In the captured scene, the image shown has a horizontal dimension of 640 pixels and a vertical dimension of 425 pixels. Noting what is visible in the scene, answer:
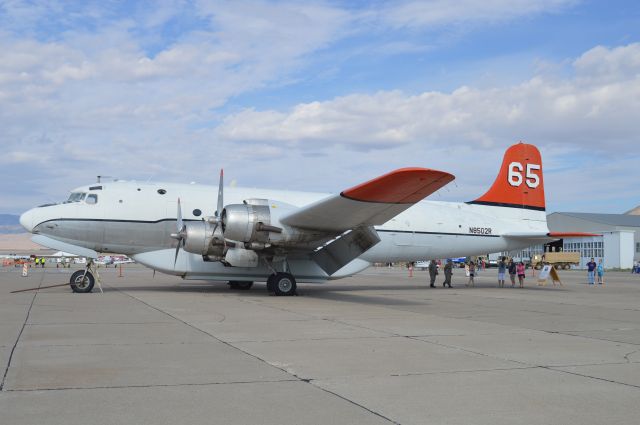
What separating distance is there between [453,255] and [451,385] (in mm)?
18004

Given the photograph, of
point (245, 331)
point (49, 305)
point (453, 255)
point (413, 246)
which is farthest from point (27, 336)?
point (453, 255)

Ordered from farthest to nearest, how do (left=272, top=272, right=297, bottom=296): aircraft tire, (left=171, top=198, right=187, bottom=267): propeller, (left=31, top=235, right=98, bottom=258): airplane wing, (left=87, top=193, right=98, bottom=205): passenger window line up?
(left=87, top=193, right=98, bottom=205): passenger window
(left=31, top=235, right=98, bottom=258): airplane wing
(left=272, top=272, right=297, bottom=296): aircraft tire
(left=171, top=198, right=187, bottom=267): propeller

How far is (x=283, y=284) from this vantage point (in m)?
18.4

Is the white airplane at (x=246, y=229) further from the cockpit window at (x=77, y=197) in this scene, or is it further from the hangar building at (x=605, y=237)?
the hangar building at (x=605, y=237)

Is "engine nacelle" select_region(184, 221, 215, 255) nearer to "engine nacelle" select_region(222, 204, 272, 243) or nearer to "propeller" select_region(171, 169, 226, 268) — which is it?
"propeller" select_region(171, 169, 226, 268)

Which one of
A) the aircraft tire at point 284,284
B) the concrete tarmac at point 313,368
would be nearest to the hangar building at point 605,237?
the aircraft tire at point 284,284

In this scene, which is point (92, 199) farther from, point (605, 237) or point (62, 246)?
point (605, 237)

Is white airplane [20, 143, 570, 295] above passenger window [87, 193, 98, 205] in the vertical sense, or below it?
below

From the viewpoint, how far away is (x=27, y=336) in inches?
368

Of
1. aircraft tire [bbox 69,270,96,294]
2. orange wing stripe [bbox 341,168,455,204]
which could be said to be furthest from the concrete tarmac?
aircraft tire [bbox 69,270,96,294]

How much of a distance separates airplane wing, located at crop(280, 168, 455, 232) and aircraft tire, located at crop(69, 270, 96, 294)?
21.4 feet

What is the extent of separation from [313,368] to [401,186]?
26.6 ft

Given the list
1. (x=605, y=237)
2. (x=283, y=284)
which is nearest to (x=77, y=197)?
(x=283, y=284)

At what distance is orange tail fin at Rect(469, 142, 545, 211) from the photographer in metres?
25.4
